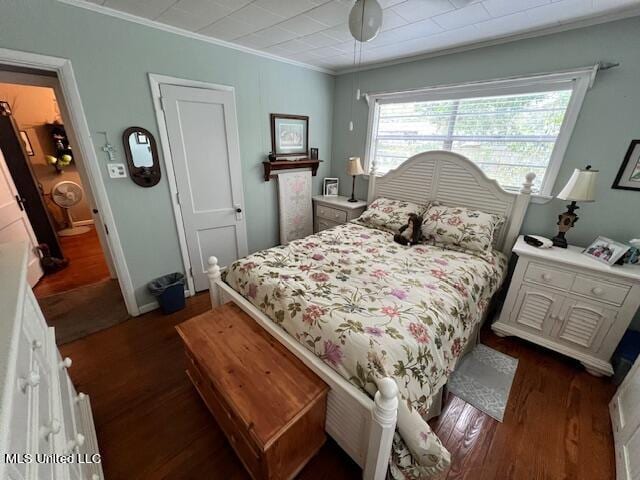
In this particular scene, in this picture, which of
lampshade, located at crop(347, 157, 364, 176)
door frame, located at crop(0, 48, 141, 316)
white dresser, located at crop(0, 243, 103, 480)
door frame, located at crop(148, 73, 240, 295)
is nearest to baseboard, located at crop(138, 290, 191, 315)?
door frame, located at crop(0, 48, 141, 316)

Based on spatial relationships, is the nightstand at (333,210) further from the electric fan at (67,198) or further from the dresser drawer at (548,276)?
the electric fan at (67,198)

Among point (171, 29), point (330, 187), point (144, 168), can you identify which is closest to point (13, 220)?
point (144, 168)

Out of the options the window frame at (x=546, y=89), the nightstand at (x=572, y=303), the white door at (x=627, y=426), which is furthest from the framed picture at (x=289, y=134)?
the white door at (x=627, y=426)

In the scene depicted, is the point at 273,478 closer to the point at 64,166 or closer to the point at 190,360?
the point at 190,360

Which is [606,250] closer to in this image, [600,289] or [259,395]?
[600,289]

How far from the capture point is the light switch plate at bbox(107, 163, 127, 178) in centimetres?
207

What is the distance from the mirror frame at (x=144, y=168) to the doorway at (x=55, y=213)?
0.64 m

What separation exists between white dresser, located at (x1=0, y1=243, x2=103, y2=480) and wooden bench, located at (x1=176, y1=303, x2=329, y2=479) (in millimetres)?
521

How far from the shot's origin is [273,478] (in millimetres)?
1145

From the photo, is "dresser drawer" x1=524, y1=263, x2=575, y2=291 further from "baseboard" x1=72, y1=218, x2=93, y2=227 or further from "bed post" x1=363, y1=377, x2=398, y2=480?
"baseboard" x1=72, y1=218, x2=93, y2=227

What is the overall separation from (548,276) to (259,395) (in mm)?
2170

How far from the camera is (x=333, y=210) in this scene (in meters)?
3.45

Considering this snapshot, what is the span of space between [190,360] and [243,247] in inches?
64.1

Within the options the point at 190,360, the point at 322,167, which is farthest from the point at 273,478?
the point at 322,167
